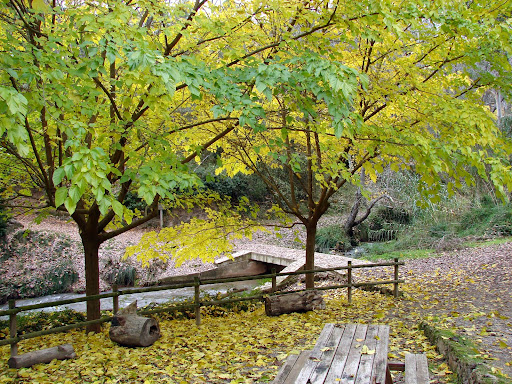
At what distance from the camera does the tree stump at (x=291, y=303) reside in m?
7.14

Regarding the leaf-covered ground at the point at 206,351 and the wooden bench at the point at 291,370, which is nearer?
the wooden bench at the point at 291,370

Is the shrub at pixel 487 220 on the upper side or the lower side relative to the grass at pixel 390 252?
upper

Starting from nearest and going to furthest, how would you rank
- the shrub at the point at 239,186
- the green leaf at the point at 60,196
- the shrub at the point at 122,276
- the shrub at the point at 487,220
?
the green leaf at the point at 60,196 → the shrub at the point at 122,276 → the shrub at the point at 487,220 → the shrub at the point at 239,186

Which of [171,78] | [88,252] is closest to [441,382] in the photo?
[171,78]

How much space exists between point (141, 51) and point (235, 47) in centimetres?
184

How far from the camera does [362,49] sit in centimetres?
660

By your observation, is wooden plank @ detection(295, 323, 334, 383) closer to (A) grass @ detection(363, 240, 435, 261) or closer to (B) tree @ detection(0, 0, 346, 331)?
(B) tree @ detection(0, 0, 346, 331)

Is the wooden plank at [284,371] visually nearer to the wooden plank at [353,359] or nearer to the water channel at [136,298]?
the wooden plank at [353,359]

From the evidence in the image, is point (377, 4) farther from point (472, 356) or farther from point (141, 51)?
point (472, 356)

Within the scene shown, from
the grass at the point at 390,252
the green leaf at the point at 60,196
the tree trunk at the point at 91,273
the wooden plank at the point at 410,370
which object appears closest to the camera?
the green leaf at the point at 60,196

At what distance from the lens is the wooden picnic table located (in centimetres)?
260

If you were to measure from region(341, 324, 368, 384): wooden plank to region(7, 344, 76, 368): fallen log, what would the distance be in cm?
342

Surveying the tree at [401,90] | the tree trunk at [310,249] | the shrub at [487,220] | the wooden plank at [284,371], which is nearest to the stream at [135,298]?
the tree trunk at [310,249]

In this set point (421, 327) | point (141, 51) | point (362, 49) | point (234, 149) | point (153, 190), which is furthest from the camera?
point (234, 149)
